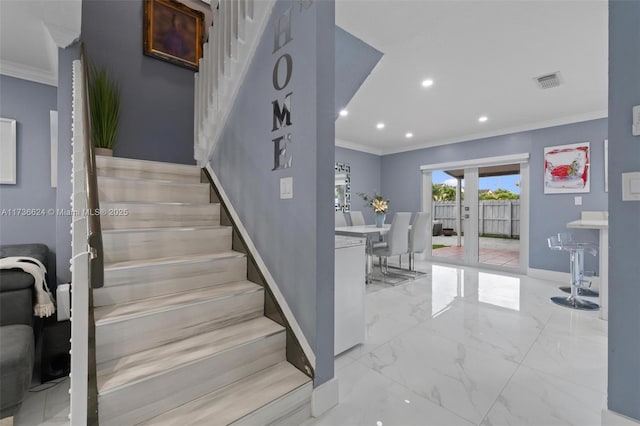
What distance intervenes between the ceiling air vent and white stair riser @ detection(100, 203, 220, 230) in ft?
12.6

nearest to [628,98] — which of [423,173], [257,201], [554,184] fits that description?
[257,201]

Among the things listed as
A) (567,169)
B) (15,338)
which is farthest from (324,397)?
(567,169)

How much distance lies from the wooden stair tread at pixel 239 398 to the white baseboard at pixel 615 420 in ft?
4.73

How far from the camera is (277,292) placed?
1.77 meters

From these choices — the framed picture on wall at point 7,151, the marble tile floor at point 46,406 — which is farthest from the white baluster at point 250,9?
the marble tile floor at point 46,406

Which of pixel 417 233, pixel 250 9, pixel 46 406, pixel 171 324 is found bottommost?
pixel 46 406

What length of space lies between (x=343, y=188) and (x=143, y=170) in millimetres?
4342

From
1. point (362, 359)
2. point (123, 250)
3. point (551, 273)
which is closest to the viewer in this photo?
point (123, 250)

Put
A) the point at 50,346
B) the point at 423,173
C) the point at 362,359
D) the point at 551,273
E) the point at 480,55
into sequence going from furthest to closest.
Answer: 1. the point at 423,173
2. the point at 551,273
3. the point at 480,55
4. the point at 362,359
5. the point at 50,346

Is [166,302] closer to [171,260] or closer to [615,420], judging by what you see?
[171,260]

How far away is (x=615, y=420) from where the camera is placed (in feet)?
4.25

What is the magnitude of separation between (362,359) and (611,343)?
1419 millimetres

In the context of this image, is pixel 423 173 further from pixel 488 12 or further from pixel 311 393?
pixel 311 393

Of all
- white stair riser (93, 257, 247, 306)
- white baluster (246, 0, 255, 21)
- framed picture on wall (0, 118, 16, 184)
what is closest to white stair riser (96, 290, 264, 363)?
white stair riser (93, 257, 247, 306)
